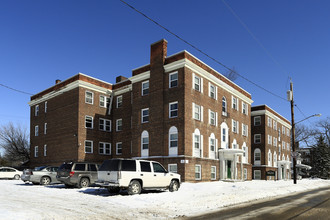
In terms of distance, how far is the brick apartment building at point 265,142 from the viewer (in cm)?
4822

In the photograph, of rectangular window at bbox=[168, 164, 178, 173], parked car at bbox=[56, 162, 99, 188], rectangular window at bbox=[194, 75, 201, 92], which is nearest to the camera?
parked car at bbox=[56, 162, 99, 188]

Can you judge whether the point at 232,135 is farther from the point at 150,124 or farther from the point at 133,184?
the point at 133,184

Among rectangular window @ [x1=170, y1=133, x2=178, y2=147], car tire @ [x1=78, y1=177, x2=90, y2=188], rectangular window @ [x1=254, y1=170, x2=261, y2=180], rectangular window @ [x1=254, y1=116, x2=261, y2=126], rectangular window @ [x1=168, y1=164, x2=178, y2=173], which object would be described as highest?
rectangular window @ [x1=254, y1=116, x2=261, y2=126]

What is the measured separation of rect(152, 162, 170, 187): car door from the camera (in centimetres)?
1730

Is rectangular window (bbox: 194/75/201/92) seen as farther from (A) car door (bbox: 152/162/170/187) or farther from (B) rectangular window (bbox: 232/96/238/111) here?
(A) car door (bbox: 152/162/170/187)

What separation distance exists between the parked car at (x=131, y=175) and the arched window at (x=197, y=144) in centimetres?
1129

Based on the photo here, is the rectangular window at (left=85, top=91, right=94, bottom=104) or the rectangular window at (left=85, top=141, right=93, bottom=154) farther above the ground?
the rectangular window at (left=85, top=91, right=94, bottom=104)

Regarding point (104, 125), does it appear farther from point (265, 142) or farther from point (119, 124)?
point (265, 142)

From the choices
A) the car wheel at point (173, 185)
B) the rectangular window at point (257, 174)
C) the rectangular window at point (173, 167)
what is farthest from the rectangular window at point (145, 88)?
the rectangular window at point (257, 174)

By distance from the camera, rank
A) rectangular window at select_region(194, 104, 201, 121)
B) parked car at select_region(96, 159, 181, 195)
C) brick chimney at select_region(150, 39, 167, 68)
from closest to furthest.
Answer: parked car at select_region(96, 159, 181, 195) < rectangular window at select_region(194, 104, 201, 121) < brick chimney at select_region(150, 39, 167, 68)

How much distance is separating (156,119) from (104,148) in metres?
10.6

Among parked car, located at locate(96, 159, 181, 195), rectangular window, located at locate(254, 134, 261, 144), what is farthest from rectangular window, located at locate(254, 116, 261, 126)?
parked car, located at locate(96, 159, 181, 195)

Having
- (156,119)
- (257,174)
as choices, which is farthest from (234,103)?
(257,174)

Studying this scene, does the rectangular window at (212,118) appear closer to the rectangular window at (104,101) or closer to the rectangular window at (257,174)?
the rectangular window at (104,101)
